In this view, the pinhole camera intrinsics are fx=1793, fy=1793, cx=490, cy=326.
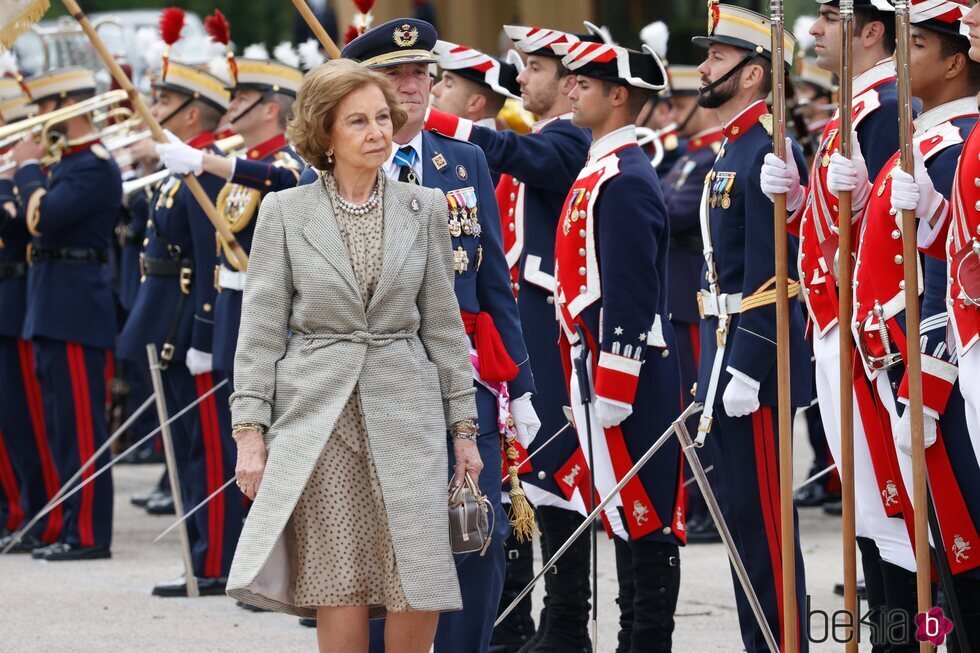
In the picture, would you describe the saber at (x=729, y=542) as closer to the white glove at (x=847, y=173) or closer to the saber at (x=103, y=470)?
the white glove at (x=847, y=173)

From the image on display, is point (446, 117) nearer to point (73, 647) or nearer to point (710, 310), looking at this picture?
point (710, 310)

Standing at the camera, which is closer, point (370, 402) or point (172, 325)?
point (370, 402)

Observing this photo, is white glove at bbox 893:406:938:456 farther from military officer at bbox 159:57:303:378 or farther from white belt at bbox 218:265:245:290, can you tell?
white belt at bbox 218:265:245:290

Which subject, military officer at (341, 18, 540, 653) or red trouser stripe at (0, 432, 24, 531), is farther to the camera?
red trouser stripe at (0, 432, 24, 531)

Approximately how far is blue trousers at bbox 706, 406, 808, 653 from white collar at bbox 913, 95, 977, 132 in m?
1.07

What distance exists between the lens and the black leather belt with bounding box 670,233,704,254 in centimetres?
950

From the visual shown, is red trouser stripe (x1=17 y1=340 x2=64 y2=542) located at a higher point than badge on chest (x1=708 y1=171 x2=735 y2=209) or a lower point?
lower

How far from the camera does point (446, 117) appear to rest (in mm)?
6055

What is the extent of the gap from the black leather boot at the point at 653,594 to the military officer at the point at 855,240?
0.70 metres

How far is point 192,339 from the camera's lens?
8.24 metres

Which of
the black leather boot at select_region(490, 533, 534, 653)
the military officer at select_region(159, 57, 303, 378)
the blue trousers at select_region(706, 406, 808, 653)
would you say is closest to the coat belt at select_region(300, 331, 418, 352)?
the blue trousers at select_region(706, 406, 808, 653)

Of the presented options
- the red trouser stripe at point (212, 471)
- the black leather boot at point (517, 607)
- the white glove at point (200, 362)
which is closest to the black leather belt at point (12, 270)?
the red trouser stripe at point (212, 471)

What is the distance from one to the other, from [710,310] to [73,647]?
2718 mm

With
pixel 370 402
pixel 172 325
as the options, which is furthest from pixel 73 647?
pixel 370 402
